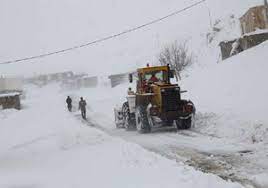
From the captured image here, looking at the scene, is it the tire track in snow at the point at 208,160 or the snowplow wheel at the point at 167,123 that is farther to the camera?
the snowplow wheel at the point at 167,123

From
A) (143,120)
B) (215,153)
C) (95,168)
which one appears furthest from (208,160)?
(143,120)

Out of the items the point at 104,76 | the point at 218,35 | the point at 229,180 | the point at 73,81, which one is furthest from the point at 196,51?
the point at 229,180

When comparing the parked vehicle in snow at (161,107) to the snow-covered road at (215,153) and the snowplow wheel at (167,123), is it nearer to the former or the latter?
the snowplow wheel at (167,123)

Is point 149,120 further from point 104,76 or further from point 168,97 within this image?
point 104,76

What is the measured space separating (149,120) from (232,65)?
12.7 meters

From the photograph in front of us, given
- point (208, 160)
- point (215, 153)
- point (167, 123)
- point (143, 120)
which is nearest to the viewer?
point (208, 160)

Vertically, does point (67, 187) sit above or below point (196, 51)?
below

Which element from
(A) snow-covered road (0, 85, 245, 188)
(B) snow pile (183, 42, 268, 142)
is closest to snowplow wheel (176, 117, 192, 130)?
(B) snow pile (183, 42, 268, 142)

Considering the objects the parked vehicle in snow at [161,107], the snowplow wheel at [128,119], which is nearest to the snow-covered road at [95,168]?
the parked vehicle in snow at [161,107]

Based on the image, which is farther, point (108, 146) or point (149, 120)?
point (149, 120)

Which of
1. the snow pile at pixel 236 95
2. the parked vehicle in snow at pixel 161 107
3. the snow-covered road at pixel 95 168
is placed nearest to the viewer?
the snow-covered road at pixel 95 168

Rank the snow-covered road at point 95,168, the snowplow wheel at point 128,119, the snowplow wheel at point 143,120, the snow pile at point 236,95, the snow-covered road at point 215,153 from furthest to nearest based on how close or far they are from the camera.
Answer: the snowplow wheel at point 128,119 < the snowplow wheel at point 143,120 < the snow pile at point 236,95 < the snow-covered road at point 215,153 < the snow-covered road at point 95,168

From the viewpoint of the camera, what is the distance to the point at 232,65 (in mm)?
27906

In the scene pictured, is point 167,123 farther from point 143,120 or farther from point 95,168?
point 95,168
